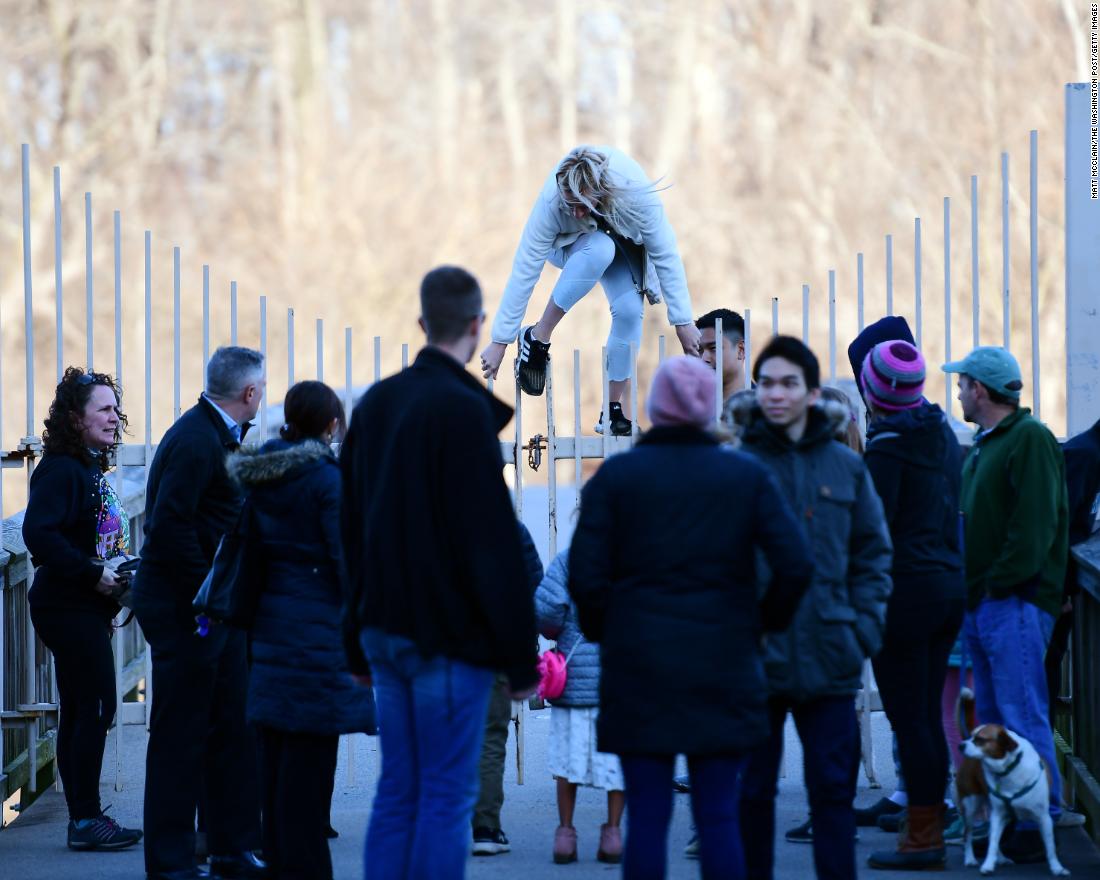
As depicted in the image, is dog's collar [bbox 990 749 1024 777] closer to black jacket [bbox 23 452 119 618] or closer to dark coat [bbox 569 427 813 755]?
dark coat [bbox 569 427 813 755]

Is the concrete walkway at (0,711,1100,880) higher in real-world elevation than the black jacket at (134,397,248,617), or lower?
lower

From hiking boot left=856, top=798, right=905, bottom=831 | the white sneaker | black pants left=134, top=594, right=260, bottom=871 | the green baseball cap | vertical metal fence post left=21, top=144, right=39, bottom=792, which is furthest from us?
vertical metal fence post left=21, top=144, right=39, bottom=792

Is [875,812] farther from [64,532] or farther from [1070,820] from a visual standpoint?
[64,532]

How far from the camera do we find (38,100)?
1174 inches

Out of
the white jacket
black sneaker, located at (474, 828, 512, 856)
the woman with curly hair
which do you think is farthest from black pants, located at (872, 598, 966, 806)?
the woman with curly hair

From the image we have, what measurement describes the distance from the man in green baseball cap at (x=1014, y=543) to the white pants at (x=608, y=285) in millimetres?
1650

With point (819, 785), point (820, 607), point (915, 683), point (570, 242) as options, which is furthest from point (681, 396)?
point (570, 242)

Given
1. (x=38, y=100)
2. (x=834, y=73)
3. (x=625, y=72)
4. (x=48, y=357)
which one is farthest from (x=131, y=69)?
(x=834, y=73)

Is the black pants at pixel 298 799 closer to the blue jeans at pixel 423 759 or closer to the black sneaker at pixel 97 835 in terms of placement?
the blue jeans at pixel 423 759

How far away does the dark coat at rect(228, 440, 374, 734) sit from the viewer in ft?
17.8

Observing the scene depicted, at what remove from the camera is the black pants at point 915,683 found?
589cm

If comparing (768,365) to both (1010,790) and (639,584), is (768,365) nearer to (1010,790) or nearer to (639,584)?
(639,584)

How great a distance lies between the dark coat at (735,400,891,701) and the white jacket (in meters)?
2.13

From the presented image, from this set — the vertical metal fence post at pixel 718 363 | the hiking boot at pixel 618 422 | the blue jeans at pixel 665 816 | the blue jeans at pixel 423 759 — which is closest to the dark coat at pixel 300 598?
the blue jeans at pixel 423 759
